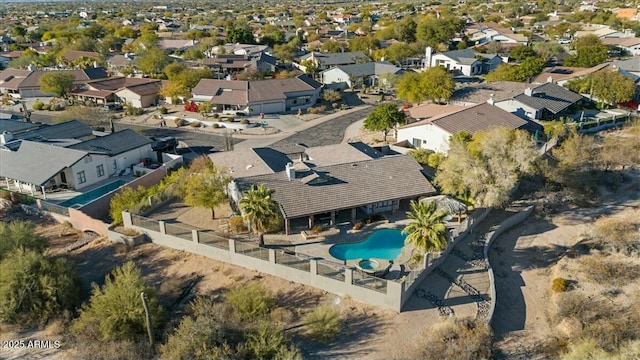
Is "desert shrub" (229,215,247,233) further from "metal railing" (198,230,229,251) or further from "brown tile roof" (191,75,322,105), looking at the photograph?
"brown tile roof" (191,75,322,105)

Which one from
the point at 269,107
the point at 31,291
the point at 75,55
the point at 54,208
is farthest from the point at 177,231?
the point at 75,55

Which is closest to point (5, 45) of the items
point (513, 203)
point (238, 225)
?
point (238, 225)

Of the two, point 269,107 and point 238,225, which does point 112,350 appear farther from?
point 269,107

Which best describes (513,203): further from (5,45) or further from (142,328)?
(5,45)

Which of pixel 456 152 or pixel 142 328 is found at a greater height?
pixel 456 152

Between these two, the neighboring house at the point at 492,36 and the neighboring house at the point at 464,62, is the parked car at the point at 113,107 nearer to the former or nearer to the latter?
the neighboring house at the point at 464,62

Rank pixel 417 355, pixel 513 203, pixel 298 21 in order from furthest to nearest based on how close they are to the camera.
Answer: pixel 298 21, pixel 513 203, pixel 417 355

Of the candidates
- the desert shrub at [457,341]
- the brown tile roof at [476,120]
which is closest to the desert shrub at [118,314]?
the desert shrub at [457,341]
